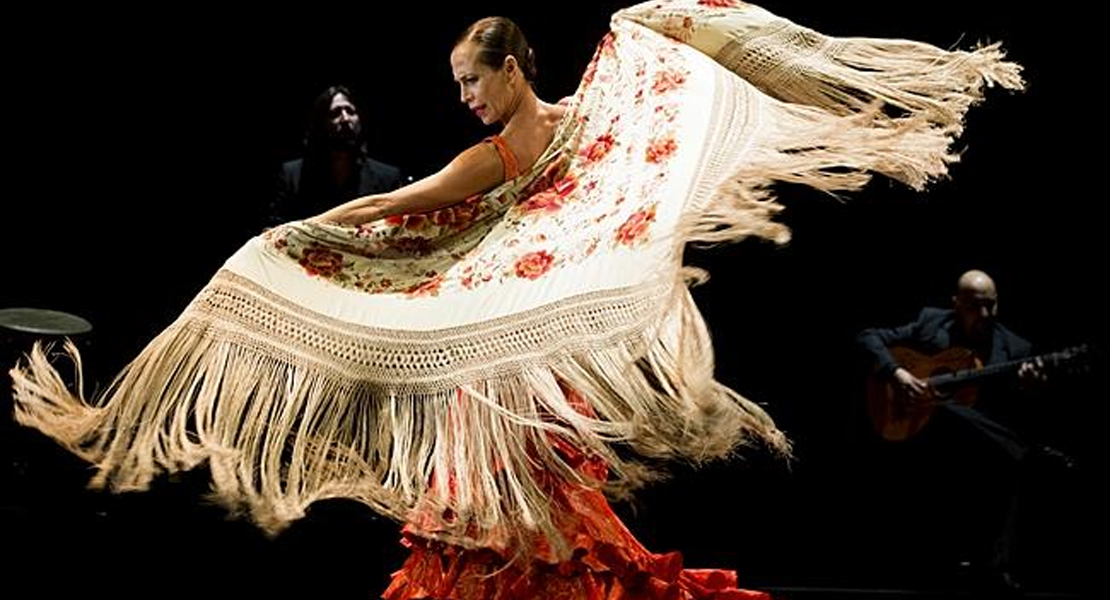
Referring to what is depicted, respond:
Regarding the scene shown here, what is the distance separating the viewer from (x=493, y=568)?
7.36ft

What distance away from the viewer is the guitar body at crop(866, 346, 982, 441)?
329cm

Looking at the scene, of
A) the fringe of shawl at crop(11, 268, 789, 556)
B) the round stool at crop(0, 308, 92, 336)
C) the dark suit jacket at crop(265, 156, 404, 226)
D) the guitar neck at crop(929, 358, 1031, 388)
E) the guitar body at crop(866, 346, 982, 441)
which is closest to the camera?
the fringe of shawl at crop(11, 268, 789, 556)

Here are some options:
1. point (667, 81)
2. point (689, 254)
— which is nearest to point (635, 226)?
point (667, 81)

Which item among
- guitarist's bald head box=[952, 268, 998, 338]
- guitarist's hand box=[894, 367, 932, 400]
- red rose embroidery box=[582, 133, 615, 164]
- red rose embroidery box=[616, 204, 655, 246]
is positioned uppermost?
red rose embroidery box=[582, 133, 615, 164]

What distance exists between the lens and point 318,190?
3090mm

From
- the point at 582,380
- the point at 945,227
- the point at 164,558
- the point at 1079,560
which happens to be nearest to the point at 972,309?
the point at 945,227

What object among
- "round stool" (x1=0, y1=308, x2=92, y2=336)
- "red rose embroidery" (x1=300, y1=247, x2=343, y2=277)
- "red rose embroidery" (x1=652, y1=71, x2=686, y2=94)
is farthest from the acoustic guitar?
"round stool" (x1=0, y1=308, x2=92, y2=336)

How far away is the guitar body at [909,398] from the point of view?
3.29 m

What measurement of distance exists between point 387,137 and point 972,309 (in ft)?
4.26

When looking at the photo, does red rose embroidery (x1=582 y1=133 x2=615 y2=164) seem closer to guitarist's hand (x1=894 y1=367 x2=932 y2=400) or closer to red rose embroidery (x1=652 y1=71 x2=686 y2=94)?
red rose embroidery (x1=652 y1=71 x2=686 y2=94)

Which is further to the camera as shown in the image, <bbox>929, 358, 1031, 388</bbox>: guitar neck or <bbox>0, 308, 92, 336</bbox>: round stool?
<bbox>929, 358, 1031, 388</bbox>: guitar neck

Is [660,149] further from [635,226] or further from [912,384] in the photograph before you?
[912,384]

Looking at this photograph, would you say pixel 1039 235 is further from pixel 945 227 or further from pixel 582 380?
pixel 582 380

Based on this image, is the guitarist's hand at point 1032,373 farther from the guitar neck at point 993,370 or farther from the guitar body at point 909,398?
the guitar body at point 909,398
